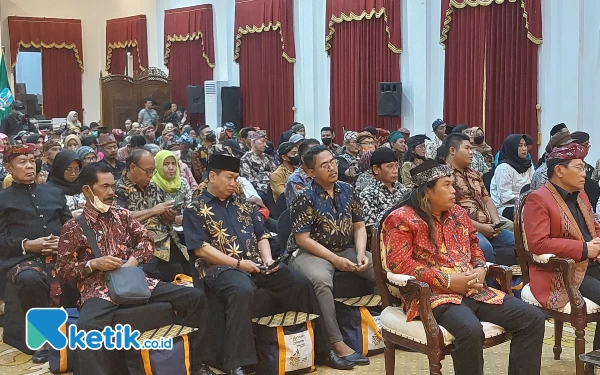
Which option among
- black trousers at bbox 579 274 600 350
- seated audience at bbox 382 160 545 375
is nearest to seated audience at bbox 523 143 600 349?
black trousers at bbox 579 274 600 350

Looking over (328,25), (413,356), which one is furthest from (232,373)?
(328,25)

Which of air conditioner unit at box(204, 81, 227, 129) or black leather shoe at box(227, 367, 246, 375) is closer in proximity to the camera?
black leather shoe at box(227, 367, 246, 375)

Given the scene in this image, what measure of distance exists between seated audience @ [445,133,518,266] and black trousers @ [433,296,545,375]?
1.60m

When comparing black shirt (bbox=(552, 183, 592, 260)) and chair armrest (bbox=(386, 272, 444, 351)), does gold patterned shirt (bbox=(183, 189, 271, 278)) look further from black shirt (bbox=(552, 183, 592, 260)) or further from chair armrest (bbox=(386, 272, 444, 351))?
black shirt (bbox=(552, 183, 592, 260))

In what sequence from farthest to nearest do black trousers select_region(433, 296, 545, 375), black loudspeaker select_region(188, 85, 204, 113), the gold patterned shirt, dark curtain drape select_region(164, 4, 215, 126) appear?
dark curtain drape select_region(164, 4, 215, 126), black loudspeaker select_region(188, 85, 204, 113), the gold patterned shirt, black trousers select_region(433, 296, 545, 375)

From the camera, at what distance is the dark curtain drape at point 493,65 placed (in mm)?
8789

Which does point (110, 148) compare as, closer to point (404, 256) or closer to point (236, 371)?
point (236, 371)

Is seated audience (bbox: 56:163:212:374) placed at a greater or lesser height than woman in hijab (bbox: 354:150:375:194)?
lesser

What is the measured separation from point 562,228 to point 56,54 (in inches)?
594

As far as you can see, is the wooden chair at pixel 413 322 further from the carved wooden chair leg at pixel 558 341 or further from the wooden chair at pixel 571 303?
the carved wooden chair leg at pixel 558 341

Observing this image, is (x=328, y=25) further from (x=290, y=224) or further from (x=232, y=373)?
(x=232, y=373)

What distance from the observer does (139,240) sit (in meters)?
3.86

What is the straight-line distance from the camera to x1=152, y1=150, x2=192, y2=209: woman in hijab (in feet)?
17.1

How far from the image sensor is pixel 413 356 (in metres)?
4.19
